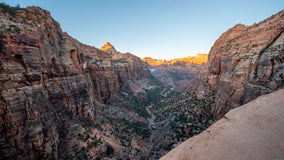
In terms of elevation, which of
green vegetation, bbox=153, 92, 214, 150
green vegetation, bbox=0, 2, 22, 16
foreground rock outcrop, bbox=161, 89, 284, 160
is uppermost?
green vegetation, bbox=0, 2, 22, 16

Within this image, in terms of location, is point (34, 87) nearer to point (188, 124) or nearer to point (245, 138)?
point (245, 138)

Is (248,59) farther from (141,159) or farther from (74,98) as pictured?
(74,98)

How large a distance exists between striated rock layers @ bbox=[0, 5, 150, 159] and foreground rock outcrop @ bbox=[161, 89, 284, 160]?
1423cm

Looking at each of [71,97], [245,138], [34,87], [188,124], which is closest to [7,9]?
Result: [34,87]

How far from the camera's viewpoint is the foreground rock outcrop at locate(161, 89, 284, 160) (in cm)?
559

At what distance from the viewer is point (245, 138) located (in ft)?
21.1

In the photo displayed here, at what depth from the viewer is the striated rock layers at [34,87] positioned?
1242cm

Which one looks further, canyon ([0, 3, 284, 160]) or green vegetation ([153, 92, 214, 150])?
green vegetation ([153, 92, 214, 150])

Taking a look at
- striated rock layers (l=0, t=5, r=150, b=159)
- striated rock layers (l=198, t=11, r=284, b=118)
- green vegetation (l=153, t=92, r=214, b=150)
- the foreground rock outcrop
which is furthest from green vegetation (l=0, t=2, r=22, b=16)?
striated rock layers (l=198, t=11, r=284, b=118)

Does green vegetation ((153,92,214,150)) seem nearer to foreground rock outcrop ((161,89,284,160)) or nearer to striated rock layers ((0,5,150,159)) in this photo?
striated rock layers ((0,5,150,159))

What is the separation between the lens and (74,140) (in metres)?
18.0

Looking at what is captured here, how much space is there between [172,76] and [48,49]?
118959 millimetres

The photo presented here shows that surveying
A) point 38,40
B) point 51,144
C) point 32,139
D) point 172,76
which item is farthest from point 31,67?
point 172,76

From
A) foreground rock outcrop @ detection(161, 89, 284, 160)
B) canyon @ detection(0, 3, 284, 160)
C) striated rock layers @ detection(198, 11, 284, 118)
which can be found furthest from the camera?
striated rock layers @ detection(198, 11, 284, 118)
